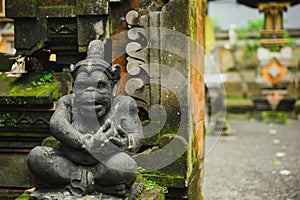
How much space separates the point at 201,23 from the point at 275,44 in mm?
11370

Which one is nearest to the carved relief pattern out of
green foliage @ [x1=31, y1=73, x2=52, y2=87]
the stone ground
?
green foliage @ [x1=31, y1=73, x2=52, y2=87]

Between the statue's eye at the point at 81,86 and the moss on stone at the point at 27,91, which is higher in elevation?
the statue's eye at the point at 81,86

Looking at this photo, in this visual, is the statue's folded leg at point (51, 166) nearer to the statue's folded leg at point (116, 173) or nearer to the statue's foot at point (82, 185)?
the statue's foot at point (82, 185)

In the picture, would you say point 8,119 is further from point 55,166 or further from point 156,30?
point 156,30

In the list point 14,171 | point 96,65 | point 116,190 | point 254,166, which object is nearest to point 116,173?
point 116,190

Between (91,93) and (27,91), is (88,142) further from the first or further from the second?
(27,91)

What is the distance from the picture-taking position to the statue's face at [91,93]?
9.46 ft

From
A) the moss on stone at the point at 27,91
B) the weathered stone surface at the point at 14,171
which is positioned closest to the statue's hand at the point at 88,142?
the moss on stone at the point at 27,91

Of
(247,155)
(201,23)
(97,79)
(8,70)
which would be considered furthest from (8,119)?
(247,155)

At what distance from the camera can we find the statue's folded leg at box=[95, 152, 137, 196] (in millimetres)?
2838

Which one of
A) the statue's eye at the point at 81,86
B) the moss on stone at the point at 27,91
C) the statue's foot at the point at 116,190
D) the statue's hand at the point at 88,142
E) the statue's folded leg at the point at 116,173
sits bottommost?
the statue's foot at the point at 116,190

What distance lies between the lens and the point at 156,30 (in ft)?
11.9

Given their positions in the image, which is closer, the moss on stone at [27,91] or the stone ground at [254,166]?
the moss on stone at [27,91]

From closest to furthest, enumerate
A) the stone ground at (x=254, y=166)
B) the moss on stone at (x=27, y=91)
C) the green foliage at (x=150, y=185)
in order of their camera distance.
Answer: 1. the green foliage at (x=150, y=185)
2. the moss on stone at (x=27, y=91)
3. the stone ground at (x=254, y=166)
